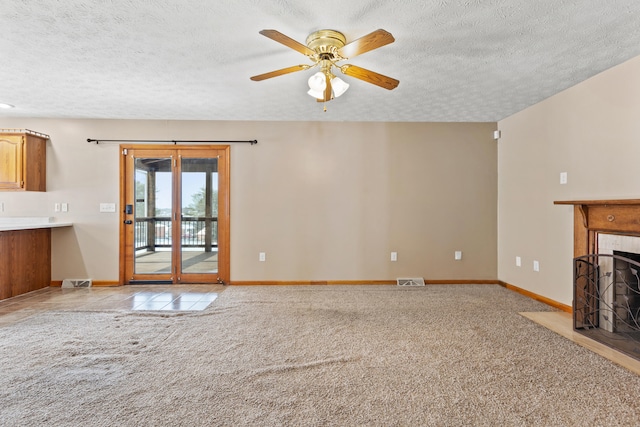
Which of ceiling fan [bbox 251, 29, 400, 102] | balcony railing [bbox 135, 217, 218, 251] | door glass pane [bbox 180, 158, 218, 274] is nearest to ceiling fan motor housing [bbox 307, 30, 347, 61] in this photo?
ceiling fan [bbox 251, 29, 400, 102]

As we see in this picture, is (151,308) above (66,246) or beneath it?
beneath

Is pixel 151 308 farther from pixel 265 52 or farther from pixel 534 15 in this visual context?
pixel 534 15

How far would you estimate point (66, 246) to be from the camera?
15.1 ft

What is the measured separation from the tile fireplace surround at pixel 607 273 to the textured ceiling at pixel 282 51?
136 centimetres

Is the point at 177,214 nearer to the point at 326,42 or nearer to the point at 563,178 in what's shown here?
the point at 326,42

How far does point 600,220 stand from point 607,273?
0.47m

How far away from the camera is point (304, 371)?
7.07 feet

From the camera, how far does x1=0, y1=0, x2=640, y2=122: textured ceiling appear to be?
2.07 metres

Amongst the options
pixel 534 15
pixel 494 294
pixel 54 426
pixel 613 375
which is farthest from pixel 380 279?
pixel 54 426

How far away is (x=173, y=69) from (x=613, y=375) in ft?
13.7

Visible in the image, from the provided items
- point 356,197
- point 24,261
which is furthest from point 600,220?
point 24,261

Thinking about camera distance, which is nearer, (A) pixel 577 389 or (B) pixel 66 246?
(A) pixel 577 389

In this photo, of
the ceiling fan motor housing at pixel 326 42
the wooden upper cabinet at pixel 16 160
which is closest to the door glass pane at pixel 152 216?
the wooden upper cabinet at pixel 16 160

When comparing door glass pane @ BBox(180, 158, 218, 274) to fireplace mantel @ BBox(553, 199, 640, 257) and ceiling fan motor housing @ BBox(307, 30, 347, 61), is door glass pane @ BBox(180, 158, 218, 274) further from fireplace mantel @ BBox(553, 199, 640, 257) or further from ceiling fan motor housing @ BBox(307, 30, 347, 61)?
fireplace mantel @ BBox(553, 199, 640, 257)
